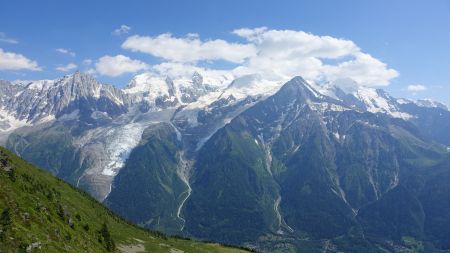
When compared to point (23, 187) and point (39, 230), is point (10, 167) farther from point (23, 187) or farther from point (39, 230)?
point (39, 230)

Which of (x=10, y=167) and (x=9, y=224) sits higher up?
(x=10, y=167)

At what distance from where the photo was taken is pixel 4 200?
15988 centimetres

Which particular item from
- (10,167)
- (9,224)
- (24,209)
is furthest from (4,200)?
(10,167)

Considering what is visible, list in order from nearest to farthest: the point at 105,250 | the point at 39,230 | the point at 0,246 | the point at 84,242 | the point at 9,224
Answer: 1. the point at 0,246
2. the point at 9,224
3. the point at 39,230
4. the point at 84,242
5. the point at 105,250

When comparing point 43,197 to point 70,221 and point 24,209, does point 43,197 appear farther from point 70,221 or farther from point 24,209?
point 24,209

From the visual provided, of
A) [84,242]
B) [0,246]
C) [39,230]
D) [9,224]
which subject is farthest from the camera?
[84,242]

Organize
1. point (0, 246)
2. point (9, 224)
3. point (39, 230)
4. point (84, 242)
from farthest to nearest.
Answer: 1. point (84, 242)
2. point (39, 230)
3. point (9, 224)
4. point (0, 246)

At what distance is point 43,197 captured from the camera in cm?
19175

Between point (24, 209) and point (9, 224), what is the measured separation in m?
17.7

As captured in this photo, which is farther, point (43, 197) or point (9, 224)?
point (43, 197)

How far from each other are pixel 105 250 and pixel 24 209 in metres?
41.5

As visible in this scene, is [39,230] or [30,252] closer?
[30,252]

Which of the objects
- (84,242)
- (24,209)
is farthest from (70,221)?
(24,209)

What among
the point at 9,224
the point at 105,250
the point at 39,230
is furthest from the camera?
the point at 105,250
